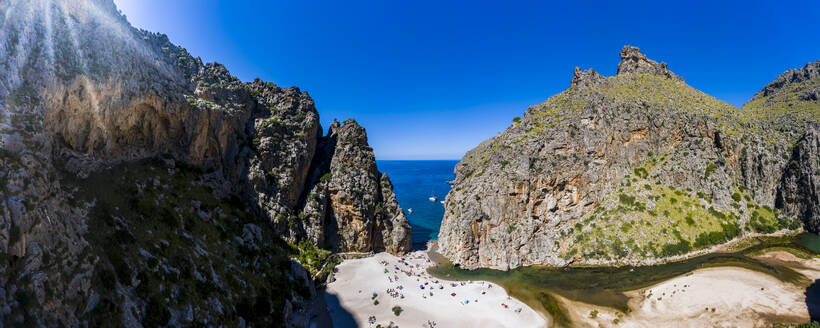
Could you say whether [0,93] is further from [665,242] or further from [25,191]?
[665,242]

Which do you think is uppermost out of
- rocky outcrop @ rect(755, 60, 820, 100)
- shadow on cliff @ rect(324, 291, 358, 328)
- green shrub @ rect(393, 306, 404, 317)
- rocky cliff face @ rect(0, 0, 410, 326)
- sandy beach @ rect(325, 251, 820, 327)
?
rocky outcrop @ rect(755, 60, 820, 100)

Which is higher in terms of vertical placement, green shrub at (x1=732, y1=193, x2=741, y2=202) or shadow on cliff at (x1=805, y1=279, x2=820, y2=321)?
green shrub at (x1=732, y1=193, x2=741, y2=202)

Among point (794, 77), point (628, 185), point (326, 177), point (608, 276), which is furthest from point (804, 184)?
point (326, 177)

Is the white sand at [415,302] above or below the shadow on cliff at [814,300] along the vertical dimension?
below

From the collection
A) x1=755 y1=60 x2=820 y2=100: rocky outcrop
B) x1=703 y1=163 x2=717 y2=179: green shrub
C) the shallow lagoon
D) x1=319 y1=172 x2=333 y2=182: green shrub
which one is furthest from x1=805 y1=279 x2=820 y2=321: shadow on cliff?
x1=755 y1=60 x2=820 y2=100: rocky outcrop

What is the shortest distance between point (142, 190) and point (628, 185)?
3272 inches

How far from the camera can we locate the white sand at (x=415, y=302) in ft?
124

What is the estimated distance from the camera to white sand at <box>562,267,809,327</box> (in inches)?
1291

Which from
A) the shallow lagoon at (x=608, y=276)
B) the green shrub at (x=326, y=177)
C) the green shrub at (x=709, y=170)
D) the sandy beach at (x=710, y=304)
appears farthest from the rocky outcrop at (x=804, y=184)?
the green shrub at (x=326, y=177)

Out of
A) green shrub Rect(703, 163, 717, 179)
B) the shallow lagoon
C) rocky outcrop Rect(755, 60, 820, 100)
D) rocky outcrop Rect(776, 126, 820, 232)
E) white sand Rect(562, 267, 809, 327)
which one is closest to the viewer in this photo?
white sand Rect(562, 267, 809, 327)

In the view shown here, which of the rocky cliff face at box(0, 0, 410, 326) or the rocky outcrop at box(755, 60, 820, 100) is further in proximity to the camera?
the rocky outcrop at box(755, 60, 820, 100)

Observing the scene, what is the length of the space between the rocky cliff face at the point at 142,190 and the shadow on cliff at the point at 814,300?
198ft

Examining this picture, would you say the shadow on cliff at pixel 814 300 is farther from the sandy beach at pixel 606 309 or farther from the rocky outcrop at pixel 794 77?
the rocky outcrop at pixel 794 77

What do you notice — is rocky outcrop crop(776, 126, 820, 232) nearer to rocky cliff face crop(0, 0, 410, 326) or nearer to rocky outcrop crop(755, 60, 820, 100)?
rocky outcrop crop(755, 60, 820, 100)
